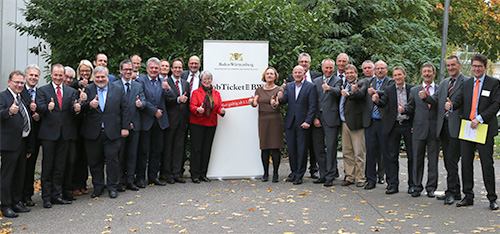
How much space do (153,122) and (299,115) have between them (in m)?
2.58

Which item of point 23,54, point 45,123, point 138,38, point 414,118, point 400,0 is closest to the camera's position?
point 45,123

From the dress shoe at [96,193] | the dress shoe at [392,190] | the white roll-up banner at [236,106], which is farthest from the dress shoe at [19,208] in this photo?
the dress shoe at [392,190]

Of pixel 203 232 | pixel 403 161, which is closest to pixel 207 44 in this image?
pixel 203 232

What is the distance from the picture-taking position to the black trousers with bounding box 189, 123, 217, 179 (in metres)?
9.75

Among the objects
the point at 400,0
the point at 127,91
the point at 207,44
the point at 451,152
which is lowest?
the point at 451,152

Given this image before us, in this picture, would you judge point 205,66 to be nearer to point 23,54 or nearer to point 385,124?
point 385,124

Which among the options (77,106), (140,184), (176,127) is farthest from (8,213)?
(176,127)

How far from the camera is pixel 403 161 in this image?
13070 millimetres

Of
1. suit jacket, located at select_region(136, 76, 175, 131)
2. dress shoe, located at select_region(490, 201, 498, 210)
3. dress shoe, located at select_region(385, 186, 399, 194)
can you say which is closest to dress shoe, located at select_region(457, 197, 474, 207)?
dress shoe, located at select_region(490, 201, 498, 210)

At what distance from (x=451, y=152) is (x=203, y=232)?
160 inches

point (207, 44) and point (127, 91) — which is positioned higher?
point (207, 44)

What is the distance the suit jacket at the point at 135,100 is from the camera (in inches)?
348

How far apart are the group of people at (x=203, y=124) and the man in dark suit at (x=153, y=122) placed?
0.06ft

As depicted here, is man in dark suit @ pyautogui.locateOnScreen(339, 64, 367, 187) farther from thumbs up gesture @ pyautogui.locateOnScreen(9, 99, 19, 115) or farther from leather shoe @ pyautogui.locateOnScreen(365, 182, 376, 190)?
thumbs up gesture @ pyautogui.locateOnScreen(9, 99, 19, 115)
